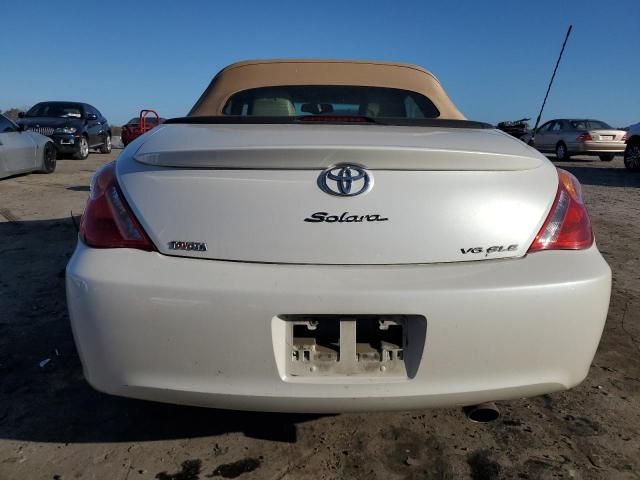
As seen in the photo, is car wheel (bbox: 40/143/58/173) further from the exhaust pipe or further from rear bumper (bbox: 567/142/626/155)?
rear bumper (bbox: 567/142/626/155)

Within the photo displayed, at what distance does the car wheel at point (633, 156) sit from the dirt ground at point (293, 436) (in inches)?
447

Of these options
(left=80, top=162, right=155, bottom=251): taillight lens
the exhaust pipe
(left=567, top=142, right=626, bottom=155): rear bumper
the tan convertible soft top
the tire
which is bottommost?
(left=567, top=142, right=626, bottom=155): rear bumper

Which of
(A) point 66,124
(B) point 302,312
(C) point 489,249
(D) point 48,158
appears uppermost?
(C) point 489,249

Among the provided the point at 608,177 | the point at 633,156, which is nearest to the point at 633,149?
the point at 633,156

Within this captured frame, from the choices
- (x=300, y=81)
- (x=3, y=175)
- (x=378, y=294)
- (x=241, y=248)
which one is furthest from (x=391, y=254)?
(x=3, y=175)

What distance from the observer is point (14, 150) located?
8.88m

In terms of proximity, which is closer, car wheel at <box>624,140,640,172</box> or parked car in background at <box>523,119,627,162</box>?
car wheel at <box>624,140,640,172</box>

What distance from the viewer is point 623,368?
277 cm

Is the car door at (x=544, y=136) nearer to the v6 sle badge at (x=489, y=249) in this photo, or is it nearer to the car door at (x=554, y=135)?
the car door at (x=554, y=135)

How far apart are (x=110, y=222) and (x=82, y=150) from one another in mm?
13533

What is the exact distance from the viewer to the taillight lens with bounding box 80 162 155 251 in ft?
5.80

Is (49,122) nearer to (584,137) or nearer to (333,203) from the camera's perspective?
(333,203)

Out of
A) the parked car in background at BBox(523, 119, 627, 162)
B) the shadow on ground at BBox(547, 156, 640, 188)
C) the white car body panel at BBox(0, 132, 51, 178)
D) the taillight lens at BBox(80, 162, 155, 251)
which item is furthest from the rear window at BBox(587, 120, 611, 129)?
the taillight lens at BBox(80, 162, 155, 251)

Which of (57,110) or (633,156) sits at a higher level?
(57,110)
